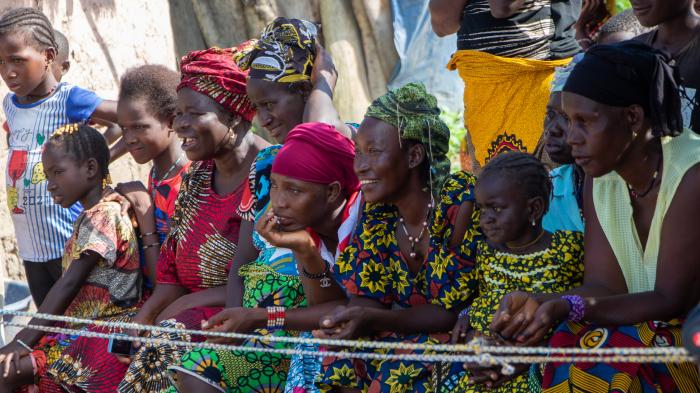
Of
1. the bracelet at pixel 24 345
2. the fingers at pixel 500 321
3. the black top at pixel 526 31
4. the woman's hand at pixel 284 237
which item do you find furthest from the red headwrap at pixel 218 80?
the fingers at pixel 500 321

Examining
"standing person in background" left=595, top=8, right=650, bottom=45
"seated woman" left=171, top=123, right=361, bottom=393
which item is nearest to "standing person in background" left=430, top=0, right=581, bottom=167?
"standing person in background" left=595, top=8, right=650, bottom=45

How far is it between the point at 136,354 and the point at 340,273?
1181 mm

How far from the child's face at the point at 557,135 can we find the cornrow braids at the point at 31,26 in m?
3.53

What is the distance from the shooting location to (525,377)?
130 inches

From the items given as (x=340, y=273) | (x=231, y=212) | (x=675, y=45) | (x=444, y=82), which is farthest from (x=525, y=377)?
(x=444, y=82)

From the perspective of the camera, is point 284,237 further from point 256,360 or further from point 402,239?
point 256,360

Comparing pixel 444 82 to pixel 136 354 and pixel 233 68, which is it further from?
pixel 136 354

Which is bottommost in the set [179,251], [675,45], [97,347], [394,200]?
[97,347]

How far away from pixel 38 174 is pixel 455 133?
600 centimetres

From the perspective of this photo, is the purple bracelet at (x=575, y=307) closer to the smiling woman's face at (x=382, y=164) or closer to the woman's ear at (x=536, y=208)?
the woman's ear at (x=536, y=208)

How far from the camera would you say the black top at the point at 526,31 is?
15.4 feet

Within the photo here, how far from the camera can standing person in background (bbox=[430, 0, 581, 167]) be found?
4.67m

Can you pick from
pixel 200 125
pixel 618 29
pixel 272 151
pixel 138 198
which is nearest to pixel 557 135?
pixel 272 151

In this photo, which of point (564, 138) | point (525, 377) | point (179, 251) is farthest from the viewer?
point (179, 251)
